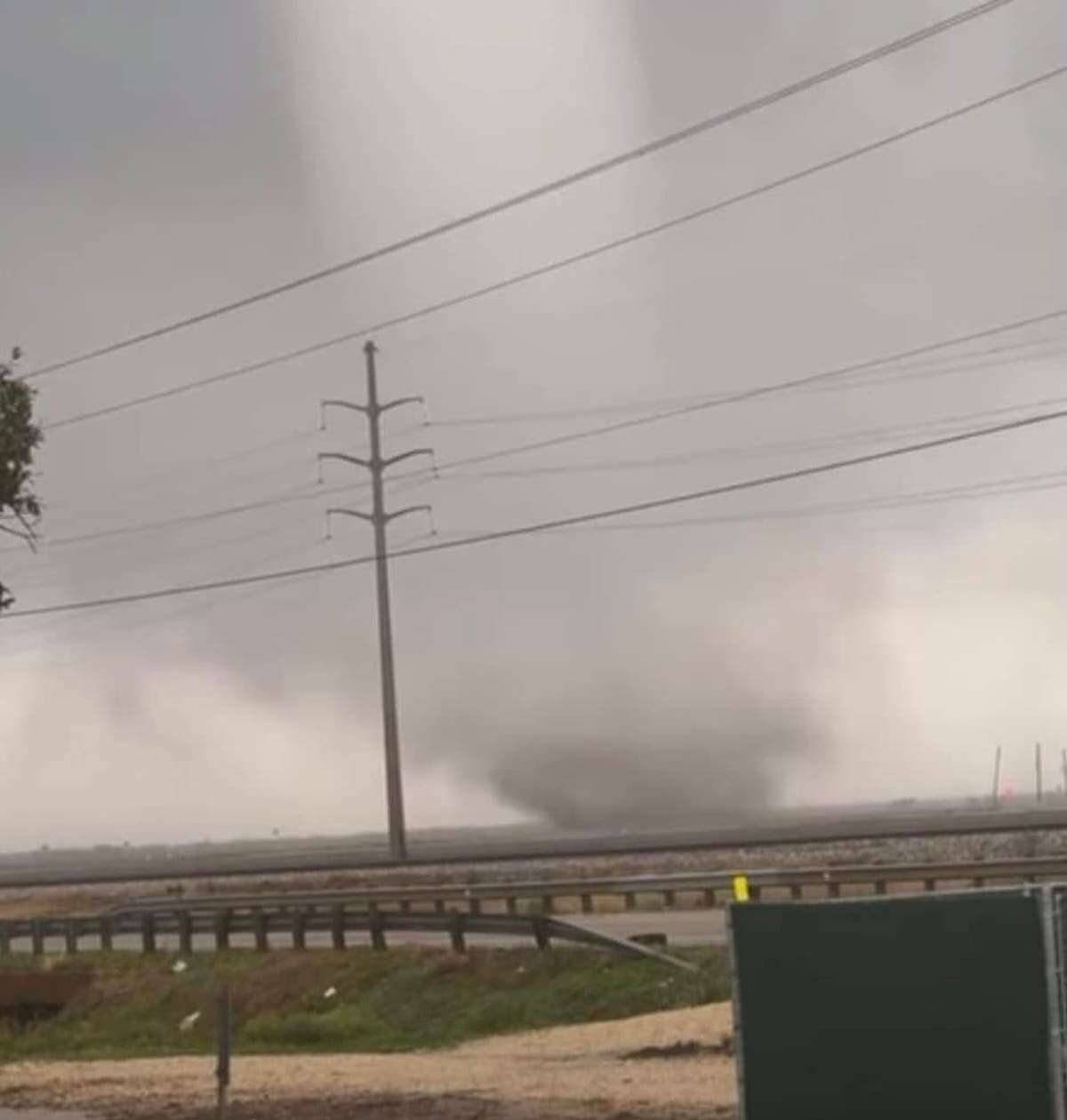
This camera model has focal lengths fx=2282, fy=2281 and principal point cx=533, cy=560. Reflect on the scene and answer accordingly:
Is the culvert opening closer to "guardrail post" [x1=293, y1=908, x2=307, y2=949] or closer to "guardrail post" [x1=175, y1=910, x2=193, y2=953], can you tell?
"guardrail post" [x1=175, y1=910, x2=193, y2=953]

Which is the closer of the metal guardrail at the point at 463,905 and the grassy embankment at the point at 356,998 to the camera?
the grassy embankment at the point at 356,998

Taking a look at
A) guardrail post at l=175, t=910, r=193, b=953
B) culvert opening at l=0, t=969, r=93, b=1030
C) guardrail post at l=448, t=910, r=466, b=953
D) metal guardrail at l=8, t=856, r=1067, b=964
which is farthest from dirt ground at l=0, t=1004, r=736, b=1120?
guardrail post at l=175, t=910, r=193, b=953

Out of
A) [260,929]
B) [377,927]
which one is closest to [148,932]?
[260,929]

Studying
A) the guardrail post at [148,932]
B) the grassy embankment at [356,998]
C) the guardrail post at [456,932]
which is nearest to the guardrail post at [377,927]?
the grassy embankment at [356,998]

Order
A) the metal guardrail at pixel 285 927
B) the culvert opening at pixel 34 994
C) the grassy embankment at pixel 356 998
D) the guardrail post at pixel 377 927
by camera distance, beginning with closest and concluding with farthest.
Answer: the grassy embankment at pixel 356 998 → the metal guardrail at pixel 285 927 → the guardrail post at pixel 377 927 → the culvert opening at pixel 34 994

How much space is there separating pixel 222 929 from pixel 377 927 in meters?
5.41

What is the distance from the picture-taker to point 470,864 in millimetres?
63312

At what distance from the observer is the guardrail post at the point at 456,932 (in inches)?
1549

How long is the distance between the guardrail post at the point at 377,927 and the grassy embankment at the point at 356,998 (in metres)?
0.31

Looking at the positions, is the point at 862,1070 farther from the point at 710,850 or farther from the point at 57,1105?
the point at 710,850

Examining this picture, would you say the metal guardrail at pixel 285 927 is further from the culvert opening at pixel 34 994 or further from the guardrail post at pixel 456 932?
the culvert opening at pixel 34 994

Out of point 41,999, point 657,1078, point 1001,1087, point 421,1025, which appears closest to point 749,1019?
point 1001,1087

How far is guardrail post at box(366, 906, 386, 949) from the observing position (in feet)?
138

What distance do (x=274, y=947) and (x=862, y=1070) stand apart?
30.2 metres
